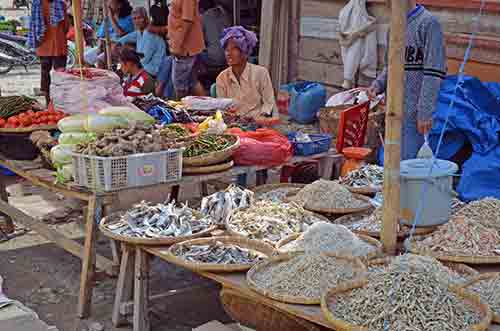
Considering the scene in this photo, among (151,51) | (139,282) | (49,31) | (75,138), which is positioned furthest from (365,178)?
(49,31)

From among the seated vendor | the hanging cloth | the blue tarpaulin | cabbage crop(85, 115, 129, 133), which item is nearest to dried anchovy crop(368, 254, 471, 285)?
cabbage crop(85, 115, 129, 133)

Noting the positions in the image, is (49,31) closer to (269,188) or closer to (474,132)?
(269,188)

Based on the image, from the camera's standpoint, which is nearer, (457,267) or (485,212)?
(457,267)

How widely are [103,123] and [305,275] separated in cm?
209

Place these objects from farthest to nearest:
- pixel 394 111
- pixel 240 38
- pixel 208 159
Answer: pixel 240 38
pixel 208 159
pixel 394 111

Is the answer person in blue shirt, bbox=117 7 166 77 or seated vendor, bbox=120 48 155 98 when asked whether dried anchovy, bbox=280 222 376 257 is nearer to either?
seated vendor, bbox=120 48 155 98

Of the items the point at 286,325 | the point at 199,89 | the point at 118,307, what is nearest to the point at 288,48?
the point at 199,89

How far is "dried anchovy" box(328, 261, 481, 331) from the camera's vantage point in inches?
115

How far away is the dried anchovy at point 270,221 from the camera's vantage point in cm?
418

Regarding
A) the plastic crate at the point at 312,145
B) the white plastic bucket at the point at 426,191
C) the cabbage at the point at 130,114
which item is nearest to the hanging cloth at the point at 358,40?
the plastic crate at the point at 312,145

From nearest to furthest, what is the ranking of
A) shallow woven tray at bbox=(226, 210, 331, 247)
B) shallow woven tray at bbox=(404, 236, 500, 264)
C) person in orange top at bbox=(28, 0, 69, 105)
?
shallow woven tray at bbox=(404, 236, 500, 264) < shallow woven tray at bbox=(226, 210, 331, 247) < person in orange top at bbox=(28, 0, 69, 105)

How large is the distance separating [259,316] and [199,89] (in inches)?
225

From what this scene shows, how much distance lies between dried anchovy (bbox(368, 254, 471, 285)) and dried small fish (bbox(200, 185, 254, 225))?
1.19 m

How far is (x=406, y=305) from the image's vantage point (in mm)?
2969
